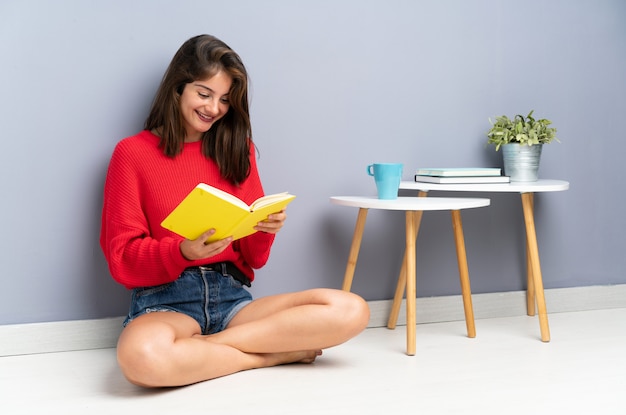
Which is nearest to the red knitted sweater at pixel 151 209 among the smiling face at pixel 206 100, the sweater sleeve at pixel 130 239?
the sweater sleeve at pixel 130 239

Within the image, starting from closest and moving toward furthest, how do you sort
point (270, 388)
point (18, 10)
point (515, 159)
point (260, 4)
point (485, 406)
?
point (485, 406) → point (270, 388) → point (18, 10) → point (260, 4) → point (515, 159)

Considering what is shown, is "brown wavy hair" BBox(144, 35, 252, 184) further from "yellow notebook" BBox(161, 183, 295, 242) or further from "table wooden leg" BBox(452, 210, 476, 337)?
"table wooden leg" BBox(452, 210, 476, 337)

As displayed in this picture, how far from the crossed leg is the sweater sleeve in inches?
4.1

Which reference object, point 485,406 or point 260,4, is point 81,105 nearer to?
point 260,4

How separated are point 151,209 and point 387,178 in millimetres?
611

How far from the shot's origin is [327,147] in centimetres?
207

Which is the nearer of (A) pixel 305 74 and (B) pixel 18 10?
(B) pixel 18 10

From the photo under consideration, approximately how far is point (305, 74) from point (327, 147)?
0.72ft

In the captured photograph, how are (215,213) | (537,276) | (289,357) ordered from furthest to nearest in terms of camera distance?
(537,276) < (289,357) < (215,213)

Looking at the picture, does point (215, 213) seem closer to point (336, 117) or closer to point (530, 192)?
point (336, 117)

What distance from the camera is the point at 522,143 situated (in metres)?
2.08

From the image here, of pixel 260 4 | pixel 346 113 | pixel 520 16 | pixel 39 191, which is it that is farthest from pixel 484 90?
pixel 39 191

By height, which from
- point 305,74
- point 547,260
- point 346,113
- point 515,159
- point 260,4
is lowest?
point 547,260

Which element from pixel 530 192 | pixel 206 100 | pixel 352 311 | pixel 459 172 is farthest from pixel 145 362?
pixel 530 192
